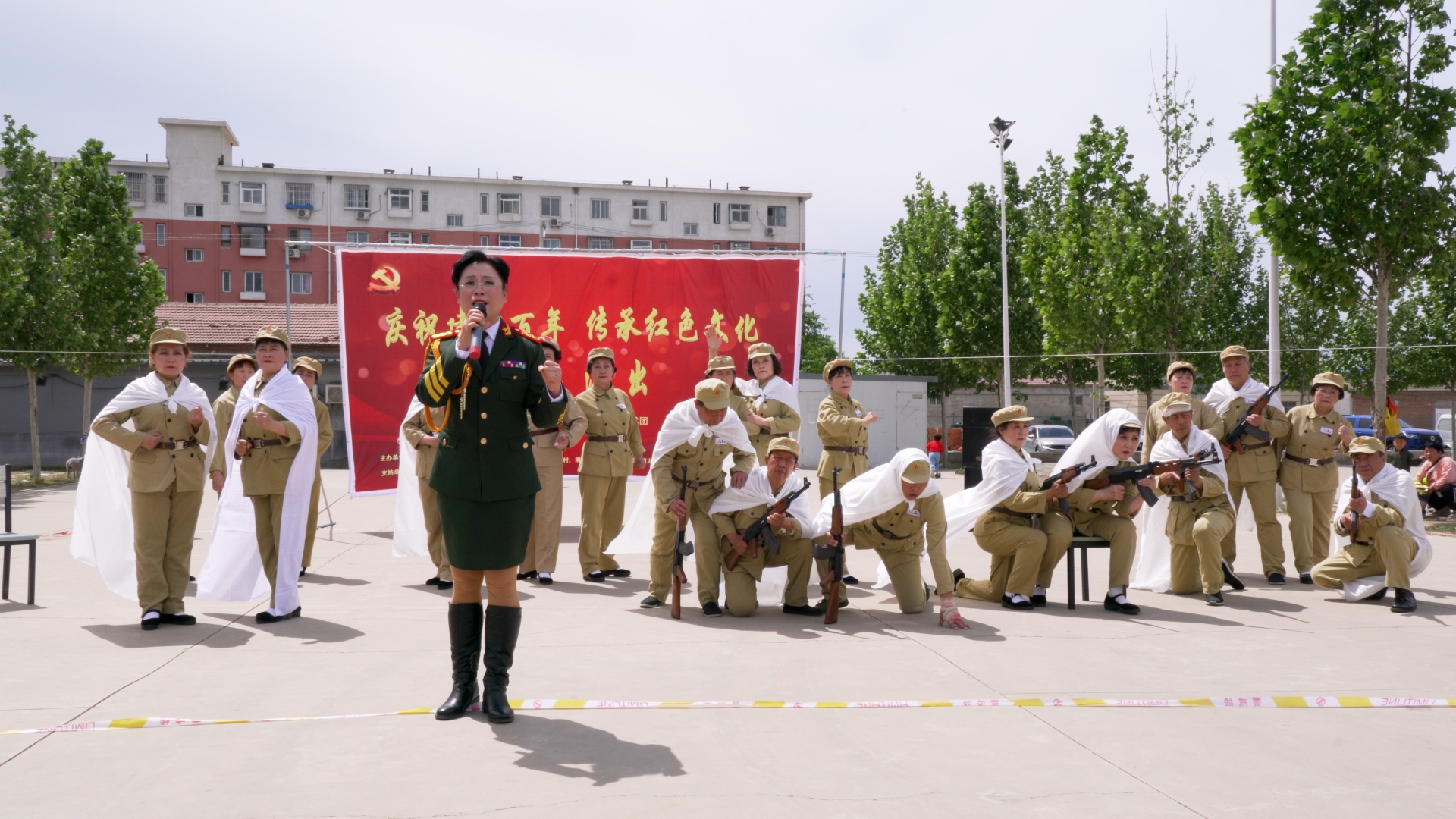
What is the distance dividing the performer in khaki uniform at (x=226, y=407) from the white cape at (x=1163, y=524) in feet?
21.7

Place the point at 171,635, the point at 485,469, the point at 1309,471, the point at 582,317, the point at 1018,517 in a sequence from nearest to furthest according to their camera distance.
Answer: the point at 485,469
the point at 171,635
the point at 1018,517
the point at 1309,471
the point at 582,317

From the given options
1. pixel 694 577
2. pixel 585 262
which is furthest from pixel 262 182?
pixel 694 577

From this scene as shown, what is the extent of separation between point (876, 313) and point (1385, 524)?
106 ft

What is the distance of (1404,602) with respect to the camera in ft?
24.6

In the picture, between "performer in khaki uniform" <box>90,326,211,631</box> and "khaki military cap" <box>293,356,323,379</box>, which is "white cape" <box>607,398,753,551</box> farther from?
"khaki military cap" <box>293,356,323,379</box>

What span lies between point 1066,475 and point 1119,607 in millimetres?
950

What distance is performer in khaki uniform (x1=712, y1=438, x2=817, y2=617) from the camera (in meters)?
7.43

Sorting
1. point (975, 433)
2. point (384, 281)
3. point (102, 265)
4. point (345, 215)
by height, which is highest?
point (345, 215)

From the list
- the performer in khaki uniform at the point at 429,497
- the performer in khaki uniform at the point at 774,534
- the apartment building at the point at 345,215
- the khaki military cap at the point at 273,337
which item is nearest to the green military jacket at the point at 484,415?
the performer in khaki uniform at the point at 774,534

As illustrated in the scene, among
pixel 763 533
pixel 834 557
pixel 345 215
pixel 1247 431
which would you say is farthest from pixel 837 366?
pixel 345 215

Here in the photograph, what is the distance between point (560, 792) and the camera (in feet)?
11.9

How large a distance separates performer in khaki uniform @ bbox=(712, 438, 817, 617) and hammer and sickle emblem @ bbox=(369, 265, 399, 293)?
20.9 feet

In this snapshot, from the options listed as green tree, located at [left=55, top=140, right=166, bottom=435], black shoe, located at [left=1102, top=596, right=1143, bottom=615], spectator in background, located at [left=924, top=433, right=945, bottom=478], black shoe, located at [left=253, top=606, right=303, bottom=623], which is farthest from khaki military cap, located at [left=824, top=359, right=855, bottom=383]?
green tree, located at [left=55, top=140, right=166, bottom=435]

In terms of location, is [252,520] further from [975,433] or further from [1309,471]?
[975,433]
